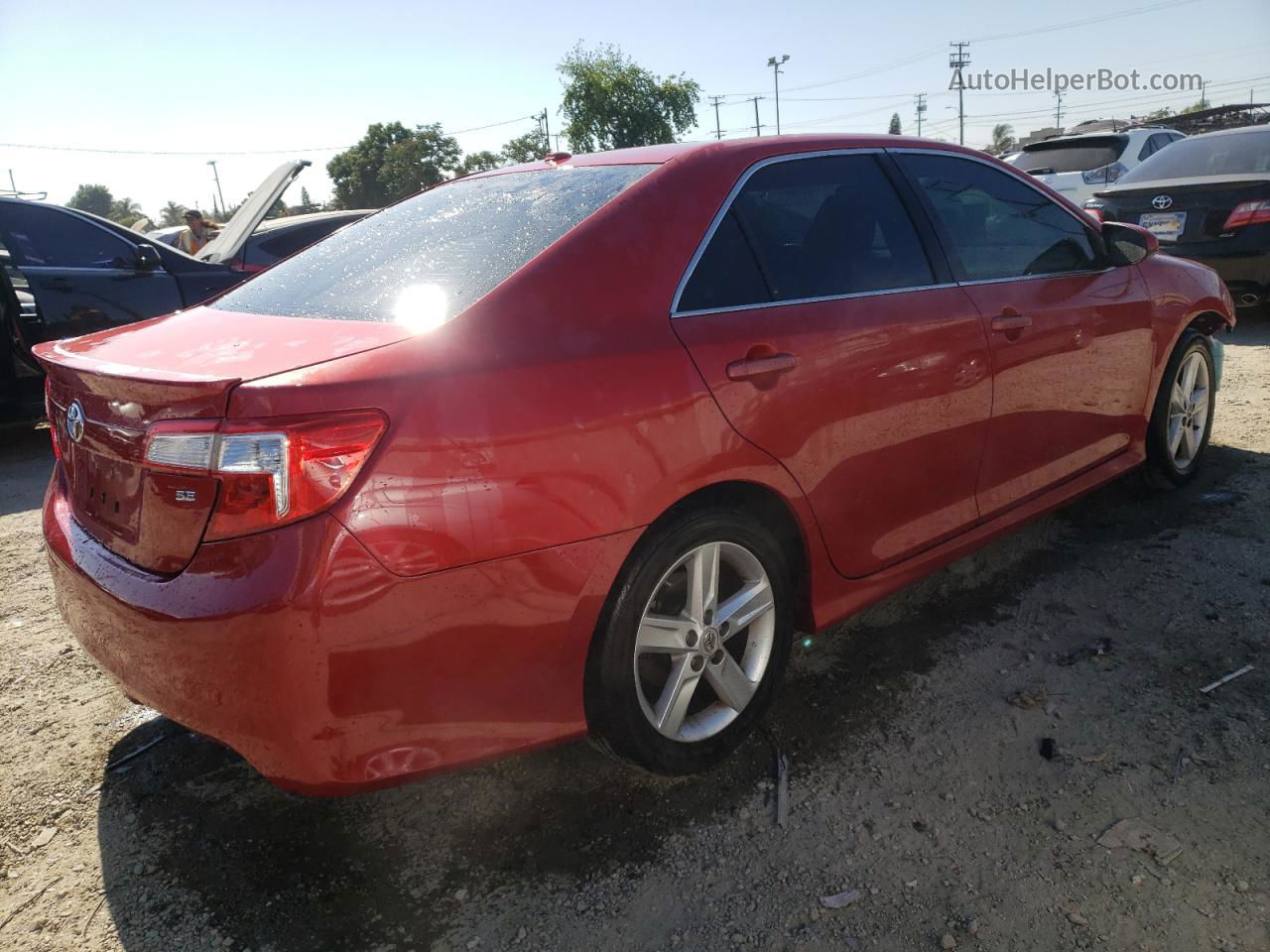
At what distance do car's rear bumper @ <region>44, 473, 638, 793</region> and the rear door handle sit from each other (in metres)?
1.67

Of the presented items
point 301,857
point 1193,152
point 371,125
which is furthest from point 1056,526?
point 371,125

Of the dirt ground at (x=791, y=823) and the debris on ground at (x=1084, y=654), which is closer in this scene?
the dirt ground at (x=791, y=823)

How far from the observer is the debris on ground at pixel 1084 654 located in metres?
2.93

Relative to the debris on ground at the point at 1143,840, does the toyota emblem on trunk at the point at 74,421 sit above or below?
above

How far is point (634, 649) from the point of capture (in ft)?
7.13

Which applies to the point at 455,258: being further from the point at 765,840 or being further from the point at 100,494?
the point at 765,840

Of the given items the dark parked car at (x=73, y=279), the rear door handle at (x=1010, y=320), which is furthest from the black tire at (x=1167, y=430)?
the dark parked car at (x=73, y=279)

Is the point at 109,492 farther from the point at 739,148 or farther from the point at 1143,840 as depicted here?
the point at 1143,840

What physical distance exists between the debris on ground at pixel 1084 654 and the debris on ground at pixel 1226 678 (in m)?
0.30

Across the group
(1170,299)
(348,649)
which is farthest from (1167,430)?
(348,649)

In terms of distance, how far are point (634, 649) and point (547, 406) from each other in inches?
25.1

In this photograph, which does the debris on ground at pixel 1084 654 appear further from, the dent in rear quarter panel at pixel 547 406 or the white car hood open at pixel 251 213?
the white car hood open at pixel 251 213

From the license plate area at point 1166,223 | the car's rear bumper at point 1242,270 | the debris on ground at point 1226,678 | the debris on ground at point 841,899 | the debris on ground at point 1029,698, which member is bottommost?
the debris on ground at point 841,899

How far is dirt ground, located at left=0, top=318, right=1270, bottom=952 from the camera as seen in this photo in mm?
1954
